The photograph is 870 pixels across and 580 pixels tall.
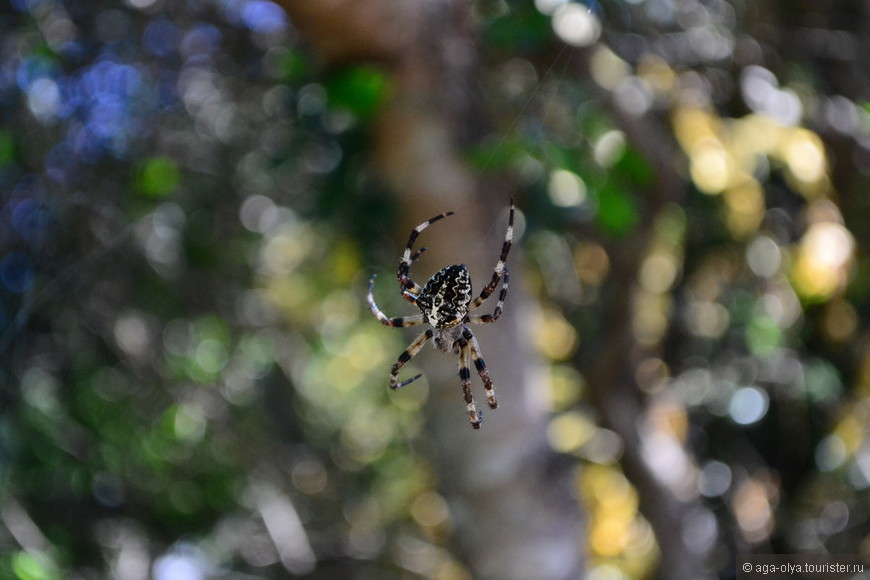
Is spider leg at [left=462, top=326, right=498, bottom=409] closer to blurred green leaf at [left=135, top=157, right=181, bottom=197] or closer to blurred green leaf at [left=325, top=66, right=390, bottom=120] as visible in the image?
blurred green leaf at [left=325, top=66, right=390, bottom=120]

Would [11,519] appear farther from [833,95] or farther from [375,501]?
[833,95]

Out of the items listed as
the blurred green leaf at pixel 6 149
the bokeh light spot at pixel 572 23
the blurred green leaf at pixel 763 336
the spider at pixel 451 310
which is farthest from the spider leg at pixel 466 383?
the blurred green leaf at pixel 6 149

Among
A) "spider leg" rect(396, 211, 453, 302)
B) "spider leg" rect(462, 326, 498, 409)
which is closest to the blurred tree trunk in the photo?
"spider leg" rect(462, 326, 498, 409)

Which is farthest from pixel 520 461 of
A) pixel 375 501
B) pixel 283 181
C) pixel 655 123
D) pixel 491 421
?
pixel 375 501

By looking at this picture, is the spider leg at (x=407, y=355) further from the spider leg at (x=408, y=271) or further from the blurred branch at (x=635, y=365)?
the blurred branch at (x=635, y=365)

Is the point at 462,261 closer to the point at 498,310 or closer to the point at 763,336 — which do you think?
the point at 498,310
